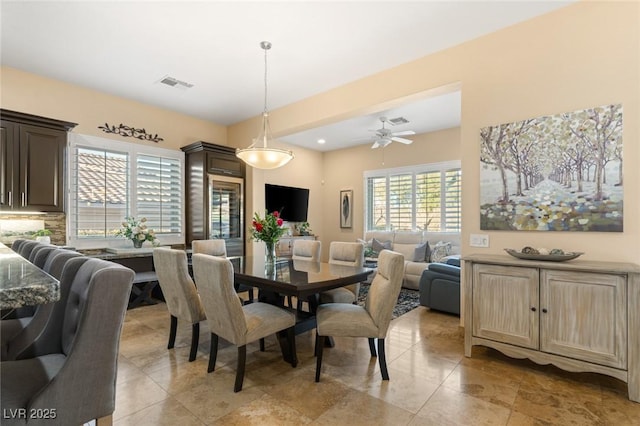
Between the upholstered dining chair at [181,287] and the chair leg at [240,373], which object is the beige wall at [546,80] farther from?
the upholstered dining chair at [181,287]

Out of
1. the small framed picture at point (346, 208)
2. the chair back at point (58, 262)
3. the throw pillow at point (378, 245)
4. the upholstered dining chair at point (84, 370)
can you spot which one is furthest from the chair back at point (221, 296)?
the small framed picture at point (346, 208)

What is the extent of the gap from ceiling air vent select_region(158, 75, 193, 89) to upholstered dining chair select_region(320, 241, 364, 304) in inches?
116

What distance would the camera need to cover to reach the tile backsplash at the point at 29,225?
3.83 metres

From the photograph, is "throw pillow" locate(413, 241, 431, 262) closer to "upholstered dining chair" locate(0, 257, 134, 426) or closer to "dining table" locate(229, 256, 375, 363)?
"dining table" locate(229, 256, 375, 363)

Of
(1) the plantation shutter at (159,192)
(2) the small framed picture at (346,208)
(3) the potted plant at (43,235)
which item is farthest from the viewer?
(2) the small framed picture at (346,208)

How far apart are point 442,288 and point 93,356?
148 inches

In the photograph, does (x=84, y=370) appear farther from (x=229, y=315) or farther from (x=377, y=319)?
(x=377, y=319)

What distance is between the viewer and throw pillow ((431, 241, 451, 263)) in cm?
566

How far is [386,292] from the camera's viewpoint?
235 cm

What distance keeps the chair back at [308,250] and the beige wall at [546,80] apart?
1.69 metres

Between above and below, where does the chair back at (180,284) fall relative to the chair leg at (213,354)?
above

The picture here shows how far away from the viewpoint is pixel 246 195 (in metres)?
5.82

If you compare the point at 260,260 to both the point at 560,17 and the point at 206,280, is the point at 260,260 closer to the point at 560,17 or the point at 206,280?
the point at 206,280

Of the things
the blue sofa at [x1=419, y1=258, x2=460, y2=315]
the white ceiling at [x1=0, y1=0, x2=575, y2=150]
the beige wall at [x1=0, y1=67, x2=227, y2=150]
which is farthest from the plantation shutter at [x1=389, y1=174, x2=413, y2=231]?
the beige wall at [x1=0, y1=67, x2=227, y2=150]
